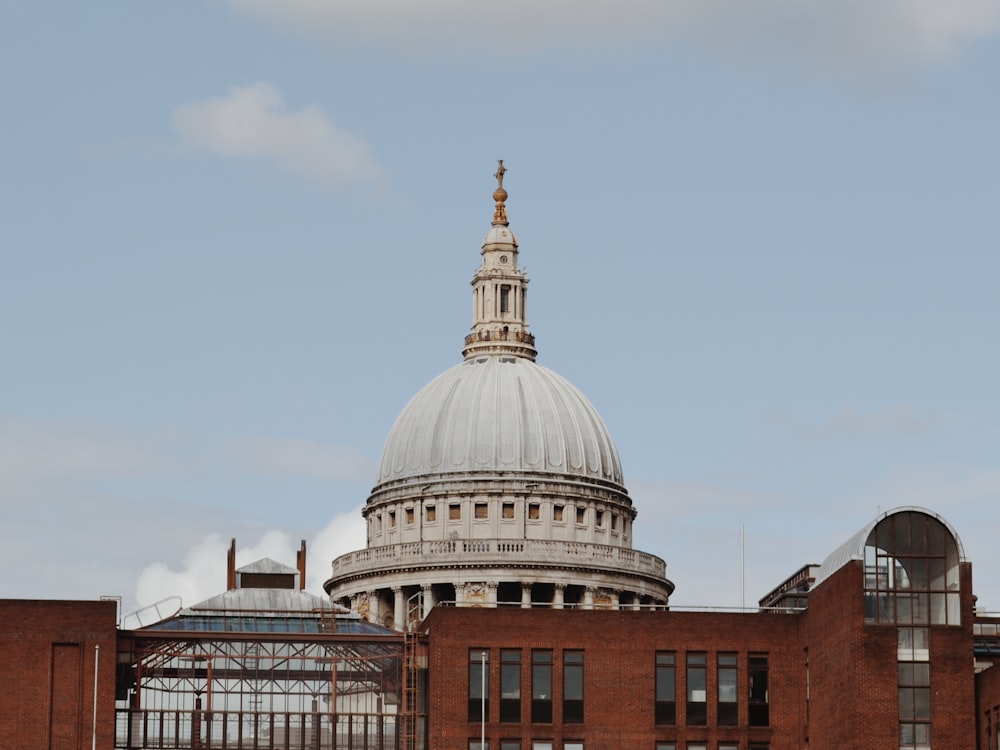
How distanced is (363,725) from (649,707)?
1206cm

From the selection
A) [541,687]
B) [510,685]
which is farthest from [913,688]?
[510,685]

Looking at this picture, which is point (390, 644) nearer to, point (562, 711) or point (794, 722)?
point (562, 711)

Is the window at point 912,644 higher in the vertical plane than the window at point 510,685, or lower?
higher

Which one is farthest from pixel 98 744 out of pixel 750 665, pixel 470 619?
pixel 750 665

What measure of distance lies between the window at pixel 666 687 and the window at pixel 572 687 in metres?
3.25

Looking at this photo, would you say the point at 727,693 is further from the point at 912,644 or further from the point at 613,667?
the point at 912,644

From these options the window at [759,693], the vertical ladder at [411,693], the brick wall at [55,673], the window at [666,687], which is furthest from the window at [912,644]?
the brick wall at [55,673]

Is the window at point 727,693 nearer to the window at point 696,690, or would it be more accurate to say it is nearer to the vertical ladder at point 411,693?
the window at point 696,690

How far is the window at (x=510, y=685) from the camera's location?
15038cm

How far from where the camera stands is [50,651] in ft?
483

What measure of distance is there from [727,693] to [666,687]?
8.59 ft

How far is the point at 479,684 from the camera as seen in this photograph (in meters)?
150

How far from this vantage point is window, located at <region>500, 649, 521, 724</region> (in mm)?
150375

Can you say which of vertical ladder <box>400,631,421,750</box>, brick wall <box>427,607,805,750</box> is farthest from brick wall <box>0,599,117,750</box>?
brick wall <box>427,607,805,750</box>
